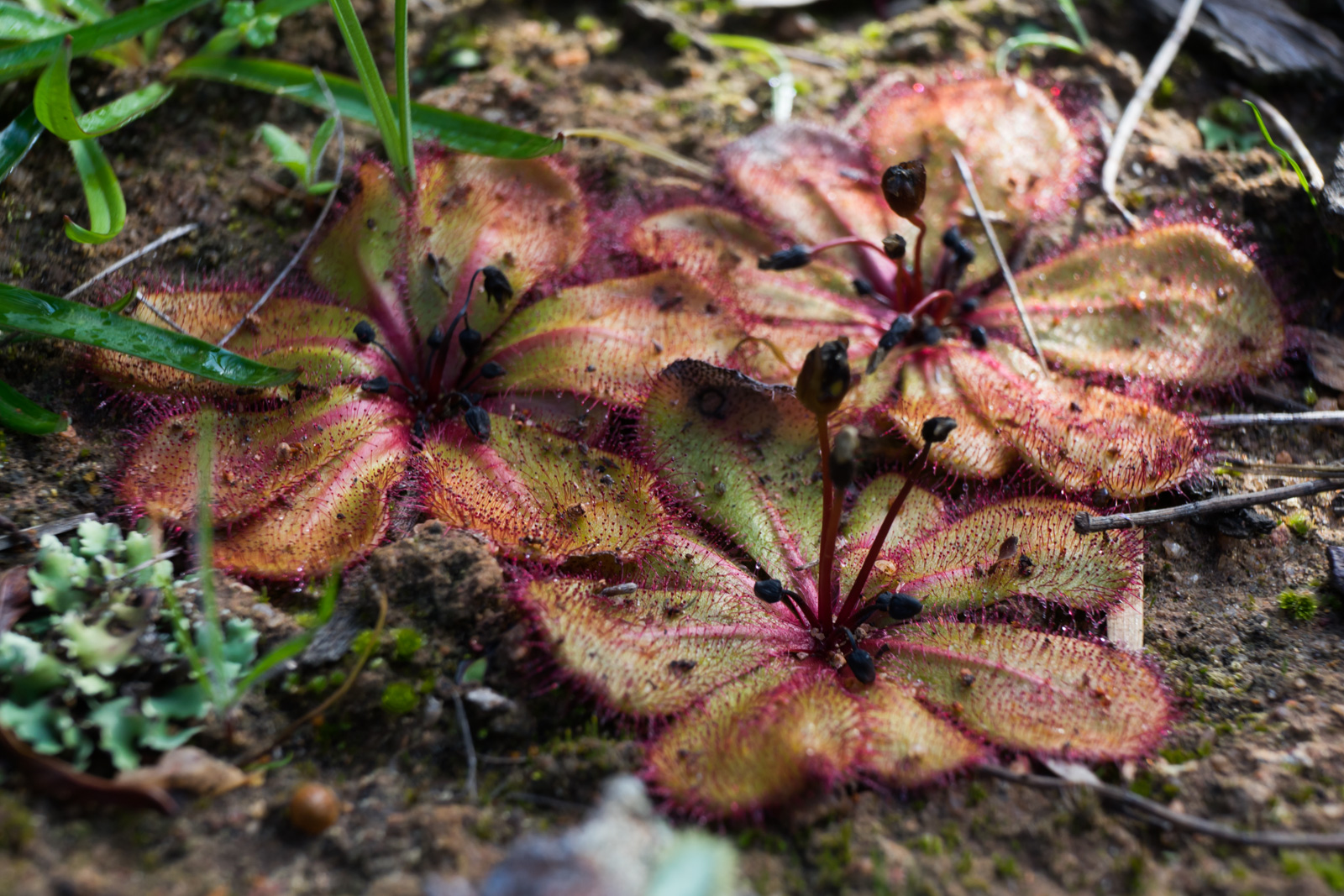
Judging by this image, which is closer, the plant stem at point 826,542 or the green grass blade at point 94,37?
the plant stem at point 826,542

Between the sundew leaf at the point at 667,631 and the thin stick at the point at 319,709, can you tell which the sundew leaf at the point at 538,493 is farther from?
the thin stick at the point at 319,709

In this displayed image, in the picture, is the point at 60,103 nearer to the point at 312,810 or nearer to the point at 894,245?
the point at 312,810

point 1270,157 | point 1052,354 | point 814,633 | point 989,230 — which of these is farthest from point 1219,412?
point 814,633

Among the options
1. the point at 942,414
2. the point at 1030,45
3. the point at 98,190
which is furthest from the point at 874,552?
the point at 1030,45

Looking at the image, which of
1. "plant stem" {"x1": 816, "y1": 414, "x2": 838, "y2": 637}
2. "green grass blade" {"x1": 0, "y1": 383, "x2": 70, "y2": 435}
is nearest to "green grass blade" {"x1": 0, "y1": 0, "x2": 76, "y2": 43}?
"green grass blade" {"x1": 0, "y1": 383, "x2": 70, "y2": 435}

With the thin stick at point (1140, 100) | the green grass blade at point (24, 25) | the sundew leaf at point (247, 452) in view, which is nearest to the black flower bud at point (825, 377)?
the sundew leaf at point (247, 452)

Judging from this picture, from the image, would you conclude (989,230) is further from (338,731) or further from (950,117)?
(338,731)

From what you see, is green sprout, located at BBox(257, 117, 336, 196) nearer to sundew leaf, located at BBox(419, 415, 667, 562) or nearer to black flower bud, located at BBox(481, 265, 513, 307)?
black flower bud, located at BBox(481, 265, 513, 307)
